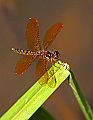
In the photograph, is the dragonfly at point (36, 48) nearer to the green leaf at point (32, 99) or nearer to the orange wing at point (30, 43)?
the orange wing at point (30, 43)

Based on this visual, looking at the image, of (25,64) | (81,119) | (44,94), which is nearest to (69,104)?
(81,119)

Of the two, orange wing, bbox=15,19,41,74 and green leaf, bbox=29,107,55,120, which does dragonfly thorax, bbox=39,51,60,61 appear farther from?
green leaf, bbox=29,107,55,120

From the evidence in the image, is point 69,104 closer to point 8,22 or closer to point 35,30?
point 8,22

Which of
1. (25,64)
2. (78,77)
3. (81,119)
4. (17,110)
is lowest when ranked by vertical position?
(17,110)

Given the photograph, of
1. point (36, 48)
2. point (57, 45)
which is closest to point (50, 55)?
point (36, 48)

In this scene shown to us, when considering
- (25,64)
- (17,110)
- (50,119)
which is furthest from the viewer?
(25,64)

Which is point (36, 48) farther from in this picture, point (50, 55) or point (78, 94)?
point (78, 94)
